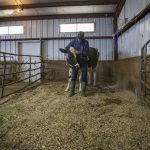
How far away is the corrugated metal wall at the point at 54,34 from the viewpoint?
9.12 meters

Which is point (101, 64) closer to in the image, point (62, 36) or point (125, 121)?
point (62, 36)

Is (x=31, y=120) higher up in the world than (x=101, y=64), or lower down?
lower down

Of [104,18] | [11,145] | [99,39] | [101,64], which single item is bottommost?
[11,145]

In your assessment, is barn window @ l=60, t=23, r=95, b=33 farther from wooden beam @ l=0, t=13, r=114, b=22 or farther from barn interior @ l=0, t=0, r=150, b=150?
wooden beam @ l=0, t=13, r=114, b=22

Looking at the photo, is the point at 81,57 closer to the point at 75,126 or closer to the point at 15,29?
the point at 75,126

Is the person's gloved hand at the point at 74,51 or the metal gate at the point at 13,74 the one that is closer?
the person's gloved hand at the point at 74,51

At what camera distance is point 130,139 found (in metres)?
2.10

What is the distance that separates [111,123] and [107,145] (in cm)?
60

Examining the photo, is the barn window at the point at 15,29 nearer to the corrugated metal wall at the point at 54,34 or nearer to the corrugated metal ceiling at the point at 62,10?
the corrugated metal wall at the point at 54,34

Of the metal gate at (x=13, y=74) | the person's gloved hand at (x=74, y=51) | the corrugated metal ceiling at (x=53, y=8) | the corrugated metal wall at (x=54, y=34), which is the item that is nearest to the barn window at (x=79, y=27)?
the corrugated metal wall at (x=54, y=34)

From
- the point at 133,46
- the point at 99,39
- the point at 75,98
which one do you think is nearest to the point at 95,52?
the point at 133,46

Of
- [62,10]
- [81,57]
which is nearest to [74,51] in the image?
[81,57]

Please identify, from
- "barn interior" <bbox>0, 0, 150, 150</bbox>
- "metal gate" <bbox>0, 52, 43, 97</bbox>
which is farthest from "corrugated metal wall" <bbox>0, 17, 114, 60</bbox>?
"metal gate" <bbox>0, 52, 43, 97</bbox>

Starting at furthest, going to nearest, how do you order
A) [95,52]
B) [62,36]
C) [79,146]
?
[62,36] → [95,52] → [79,146]
